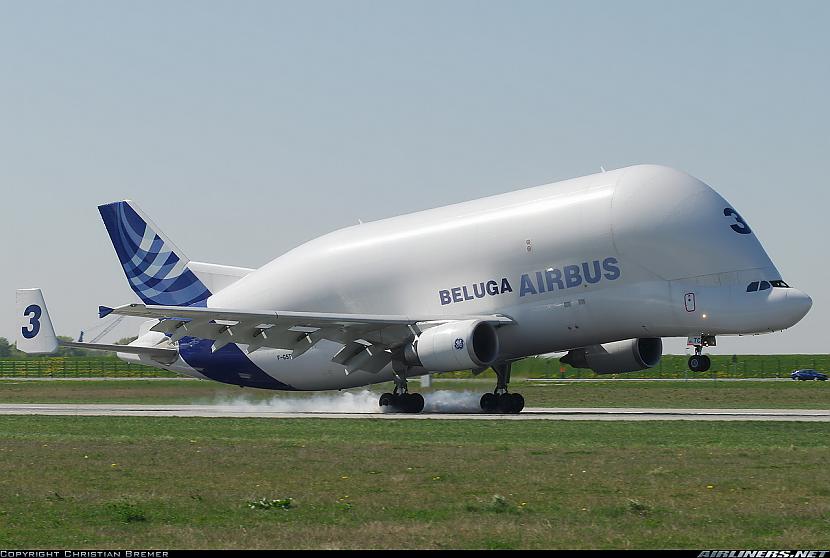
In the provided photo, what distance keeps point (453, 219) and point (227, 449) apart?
16.9m

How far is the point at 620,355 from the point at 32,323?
85.9ft

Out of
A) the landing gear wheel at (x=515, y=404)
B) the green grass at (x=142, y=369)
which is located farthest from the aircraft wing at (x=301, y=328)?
the green grass at (x=142, y=369)

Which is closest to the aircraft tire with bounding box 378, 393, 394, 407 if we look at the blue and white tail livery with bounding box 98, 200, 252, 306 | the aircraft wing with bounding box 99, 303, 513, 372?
the aircraft wing with bounding box 99, 303, 513, 372

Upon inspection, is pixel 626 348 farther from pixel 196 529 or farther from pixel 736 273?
pixel 196 529

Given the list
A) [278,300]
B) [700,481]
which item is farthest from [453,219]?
[700,481]

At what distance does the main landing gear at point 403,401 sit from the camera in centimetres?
4000

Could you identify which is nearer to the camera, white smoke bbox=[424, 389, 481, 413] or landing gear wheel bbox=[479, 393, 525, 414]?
landing gear wheel bbox=[479, 393, 525, 414]

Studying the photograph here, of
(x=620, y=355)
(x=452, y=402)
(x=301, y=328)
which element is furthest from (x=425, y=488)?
(x=452, y=402)

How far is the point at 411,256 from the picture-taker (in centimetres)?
4100

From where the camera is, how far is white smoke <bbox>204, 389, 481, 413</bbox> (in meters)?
42.5

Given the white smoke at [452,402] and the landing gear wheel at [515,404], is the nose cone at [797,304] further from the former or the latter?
the white smoke at [452,402]

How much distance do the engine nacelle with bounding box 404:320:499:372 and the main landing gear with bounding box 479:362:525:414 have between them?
361 centimetres

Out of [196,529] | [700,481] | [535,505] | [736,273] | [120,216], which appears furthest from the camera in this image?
[120,216]

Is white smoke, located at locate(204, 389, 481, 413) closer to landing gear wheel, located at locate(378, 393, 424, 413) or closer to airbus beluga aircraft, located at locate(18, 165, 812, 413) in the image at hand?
landing gear wheel, located at locate(378, 393, 424, 413)
